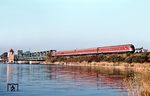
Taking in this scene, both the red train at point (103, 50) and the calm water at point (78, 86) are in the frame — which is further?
the red train at point (103, 50)

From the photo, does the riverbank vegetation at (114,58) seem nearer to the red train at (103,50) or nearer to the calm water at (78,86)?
the red train at (103,50)

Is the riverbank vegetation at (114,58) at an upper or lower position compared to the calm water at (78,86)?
upper

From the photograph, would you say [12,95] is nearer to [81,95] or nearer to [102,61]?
[81,95]

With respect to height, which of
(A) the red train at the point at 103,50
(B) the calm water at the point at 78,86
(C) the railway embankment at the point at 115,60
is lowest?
(B) the calm water at the point at 78,86

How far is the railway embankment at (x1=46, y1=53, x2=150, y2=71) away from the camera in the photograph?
10419cm

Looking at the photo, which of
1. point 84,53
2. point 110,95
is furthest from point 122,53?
point 110,95

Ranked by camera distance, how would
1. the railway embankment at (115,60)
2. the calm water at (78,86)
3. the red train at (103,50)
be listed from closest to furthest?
the calm water at (78,86) → the railway embankment at (115,60) → the red train at (103,50)

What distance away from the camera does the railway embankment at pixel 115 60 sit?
104 metres

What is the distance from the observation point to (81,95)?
33031 mm

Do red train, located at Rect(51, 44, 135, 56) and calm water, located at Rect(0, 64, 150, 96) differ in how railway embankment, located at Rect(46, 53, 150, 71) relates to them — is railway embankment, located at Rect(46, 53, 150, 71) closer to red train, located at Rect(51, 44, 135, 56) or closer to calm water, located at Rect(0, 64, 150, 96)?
red train, located at Rect(51, 44, 135, 56)

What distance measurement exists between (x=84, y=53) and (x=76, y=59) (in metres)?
7.41

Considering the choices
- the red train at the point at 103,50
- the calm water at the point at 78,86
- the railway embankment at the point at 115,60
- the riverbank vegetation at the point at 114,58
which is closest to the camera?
the calm water at the point at 78,86

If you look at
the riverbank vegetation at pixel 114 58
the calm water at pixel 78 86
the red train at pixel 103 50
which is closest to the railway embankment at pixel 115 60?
the riverbank vegetation at pixel 114 58

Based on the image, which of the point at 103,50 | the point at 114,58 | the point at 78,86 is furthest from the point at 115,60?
the point at 78,86
